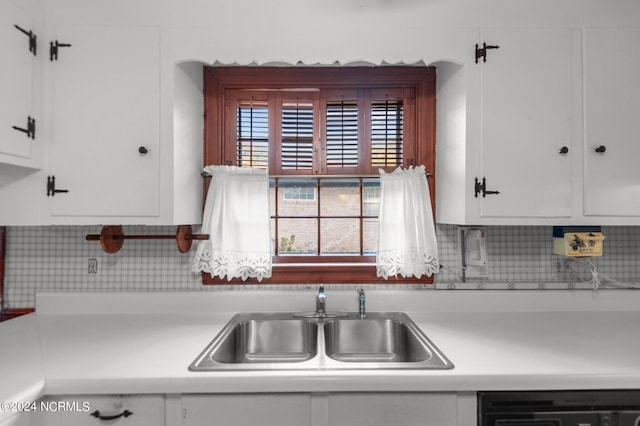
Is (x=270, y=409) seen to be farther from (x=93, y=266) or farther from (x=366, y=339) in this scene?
(x=93, y=266)

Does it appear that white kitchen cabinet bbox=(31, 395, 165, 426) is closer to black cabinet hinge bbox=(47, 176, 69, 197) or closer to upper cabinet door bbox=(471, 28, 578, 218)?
black cabinet hinge bbox=(47, 176, 69, 197)

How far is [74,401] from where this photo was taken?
103 cm

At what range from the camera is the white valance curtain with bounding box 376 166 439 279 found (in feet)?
5.44

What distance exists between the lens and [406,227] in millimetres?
1668

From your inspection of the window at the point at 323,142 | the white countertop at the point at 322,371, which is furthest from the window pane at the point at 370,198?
the white countertop at the point at 322,371

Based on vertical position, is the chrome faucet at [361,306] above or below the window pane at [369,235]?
below

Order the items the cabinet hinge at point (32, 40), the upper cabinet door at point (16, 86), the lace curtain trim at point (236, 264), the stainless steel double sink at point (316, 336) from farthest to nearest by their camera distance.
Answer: the lace curtain trim at point (236, 264) → the stainless steel double sink at point (316, 336) → the cabinet hinge at point (32, 40) → the upper cabinet door at point (16, 86)

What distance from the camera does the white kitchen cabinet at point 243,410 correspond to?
1044 millimetres

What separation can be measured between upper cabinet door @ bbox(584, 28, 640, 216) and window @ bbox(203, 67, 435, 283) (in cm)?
66

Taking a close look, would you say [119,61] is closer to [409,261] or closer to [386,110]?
[386,110]

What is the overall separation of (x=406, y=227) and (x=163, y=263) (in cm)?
127

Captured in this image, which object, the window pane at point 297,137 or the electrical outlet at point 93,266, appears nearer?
the electrical outlet at point 93,266

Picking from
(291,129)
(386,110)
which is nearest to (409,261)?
(386,110)

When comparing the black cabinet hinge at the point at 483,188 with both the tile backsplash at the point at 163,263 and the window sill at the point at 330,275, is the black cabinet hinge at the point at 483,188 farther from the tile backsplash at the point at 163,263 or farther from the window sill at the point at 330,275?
the window sill at the point at 330,275
